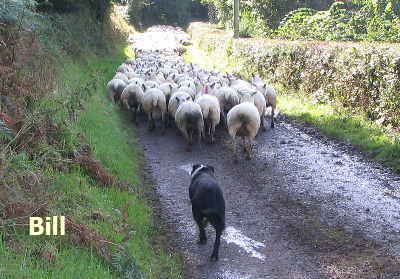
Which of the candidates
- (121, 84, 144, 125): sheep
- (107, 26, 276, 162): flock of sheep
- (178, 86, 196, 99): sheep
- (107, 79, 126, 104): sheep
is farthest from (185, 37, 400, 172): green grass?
(107, 79, 126, 104): sheep

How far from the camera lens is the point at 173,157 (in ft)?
36.0

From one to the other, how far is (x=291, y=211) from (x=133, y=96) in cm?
739

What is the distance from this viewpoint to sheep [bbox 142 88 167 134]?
1301cm

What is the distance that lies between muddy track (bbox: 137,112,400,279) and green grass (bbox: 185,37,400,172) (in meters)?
0.39

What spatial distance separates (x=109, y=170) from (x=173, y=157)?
2705 mm

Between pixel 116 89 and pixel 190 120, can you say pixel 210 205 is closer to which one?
pixel 190 120

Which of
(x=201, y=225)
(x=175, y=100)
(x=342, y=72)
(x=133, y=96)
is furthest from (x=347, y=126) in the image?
(x=201, y=225)

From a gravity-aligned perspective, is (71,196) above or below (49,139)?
below

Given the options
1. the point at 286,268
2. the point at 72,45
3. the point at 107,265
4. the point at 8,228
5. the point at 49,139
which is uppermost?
the point at 72,45

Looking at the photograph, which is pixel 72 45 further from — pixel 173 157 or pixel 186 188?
pixel 186 188

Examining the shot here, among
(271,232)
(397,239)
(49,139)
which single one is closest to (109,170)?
(49,139)

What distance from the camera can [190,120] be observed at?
1115 centimetres

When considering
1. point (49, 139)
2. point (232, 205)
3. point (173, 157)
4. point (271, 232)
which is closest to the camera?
point (271, 232)

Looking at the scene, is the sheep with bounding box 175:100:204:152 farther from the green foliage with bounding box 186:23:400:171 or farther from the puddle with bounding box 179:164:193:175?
the green foliage with bounding box 186:23:400:171
